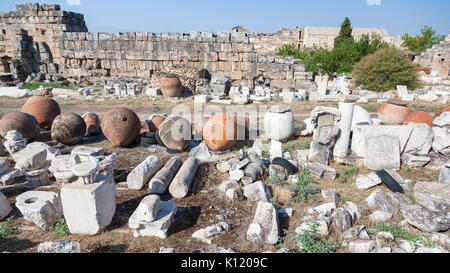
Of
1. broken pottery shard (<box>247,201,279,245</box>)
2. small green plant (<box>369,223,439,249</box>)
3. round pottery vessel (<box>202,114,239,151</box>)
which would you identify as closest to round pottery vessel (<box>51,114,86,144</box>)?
round pottery vessel (<box>202,114,239,151</box>)

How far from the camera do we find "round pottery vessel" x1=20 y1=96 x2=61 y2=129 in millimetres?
8404

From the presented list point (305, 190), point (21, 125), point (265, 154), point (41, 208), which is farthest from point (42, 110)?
point (305, 190)

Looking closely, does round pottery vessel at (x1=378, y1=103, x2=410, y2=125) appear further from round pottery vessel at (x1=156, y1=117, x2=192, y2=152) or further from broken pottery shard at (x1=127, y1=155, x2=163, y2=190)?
broken pottery shard at (x1=127, y1=155, x2=163, y2=190)

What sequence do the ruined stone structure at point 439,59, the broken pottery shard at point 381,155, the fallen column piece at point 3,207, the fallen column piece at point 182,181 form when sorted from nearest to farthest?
the fallen column piece at point 3,207 → the fallen column piece at point 182,181 → the broken pottery shard at point 381,155 → the ruined stone structure at point 439,59

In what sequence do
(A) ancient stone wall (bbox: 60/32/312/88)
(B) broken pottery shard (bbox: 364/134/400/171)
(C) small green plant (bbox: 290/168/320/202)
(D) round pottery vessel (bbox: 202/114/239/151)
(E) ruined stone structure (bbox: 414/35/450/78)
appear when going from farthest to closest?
(E) ruined stone structure (bbox: 414/35/450/78)
(A) ancient stone wall (bbox: 60/32/312/88)
(D) round pottery vessel (bbox: 202/114/239/151)
(B) broken pottery shard (bbox: 364/134/400/171)
(C) small green plant (bbox: 290/168/320/202)

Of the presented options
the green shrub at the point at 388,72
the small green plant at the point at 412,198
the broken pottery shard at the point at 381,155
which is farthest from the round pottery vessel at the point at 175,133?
the green shrub at the point at 388,72

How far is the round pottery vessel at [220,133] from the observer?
22.0ft

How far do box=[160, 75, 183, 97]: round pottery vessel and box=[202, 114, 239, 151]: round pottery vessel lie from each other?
713cm

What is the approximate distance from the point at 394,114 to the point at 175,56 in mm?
11596

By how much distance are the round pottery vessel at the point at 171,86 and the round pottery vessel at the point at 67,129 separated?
6.13 meters

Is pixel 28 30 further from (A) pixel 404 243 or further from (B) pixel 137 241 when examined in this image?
(A) pixel 404 243

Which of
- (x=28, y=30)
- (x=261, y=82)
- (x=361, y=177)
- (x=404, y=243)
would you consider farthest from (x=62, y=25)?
(x=404, y=243)

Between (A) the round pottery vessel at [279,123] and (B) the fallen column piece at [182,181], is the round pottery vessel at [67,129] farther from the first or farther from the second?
(A) the round pottery vessel at [279,123]
